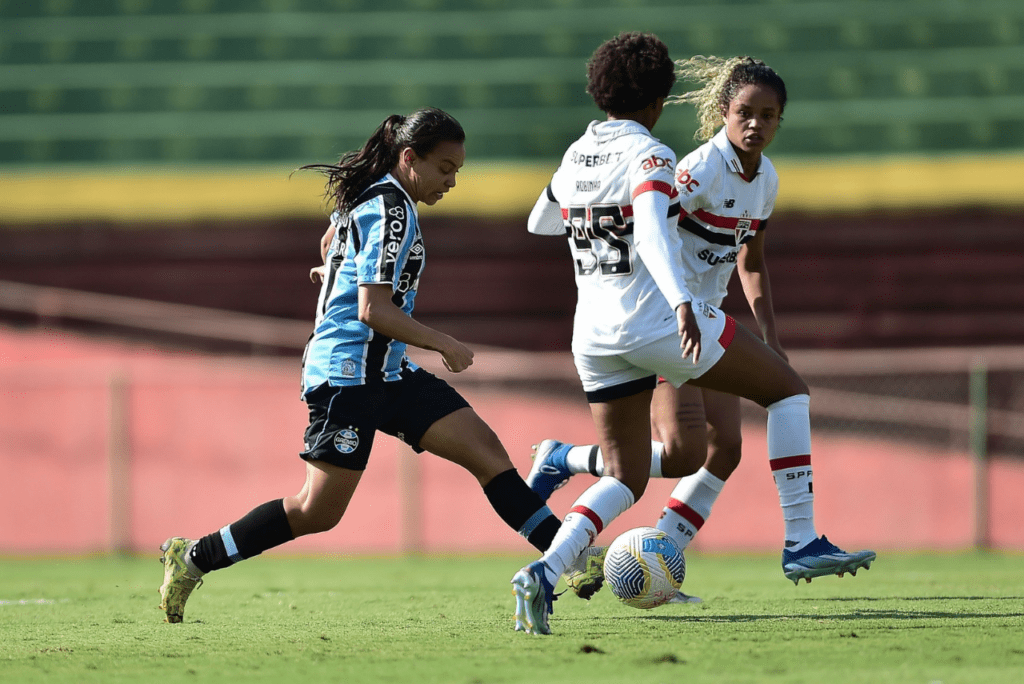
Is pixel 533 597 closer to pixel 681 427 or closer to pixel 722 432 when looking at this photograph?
pixel 681 427

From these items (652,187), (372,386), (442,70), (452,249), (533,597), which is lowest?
(533,597)

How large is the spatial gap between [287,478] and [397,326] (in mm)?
6935

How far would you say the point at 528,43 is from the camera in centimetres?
1512

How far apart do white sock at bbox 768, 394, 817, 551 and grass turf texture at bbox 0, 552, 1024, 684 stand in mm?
356

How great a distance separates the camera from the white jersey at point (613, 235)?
4320mm

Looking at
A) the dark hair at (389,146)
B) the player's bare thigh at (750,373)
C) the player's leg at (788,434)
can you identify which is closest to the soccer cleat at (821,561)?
the player's leg at (788,434)

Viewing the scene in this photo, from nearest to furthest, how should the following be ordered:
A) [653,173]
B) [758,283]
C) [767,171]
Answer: [653,173], [767,171], [758,283]

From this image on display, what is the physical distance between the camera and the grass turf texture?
3.58m

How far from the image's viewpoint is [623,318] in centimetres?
436

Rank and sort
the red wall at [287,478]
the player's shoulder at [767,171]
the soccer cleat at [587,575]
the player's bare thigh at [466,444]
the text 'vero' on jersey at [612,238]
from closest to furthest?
the text 'vero' on jersey at [612,238] → the player's bare thigh at [466,444] → the soccer cleat at [587,575] → the player's shoulder at [767,171] → the red wall at [287,478]

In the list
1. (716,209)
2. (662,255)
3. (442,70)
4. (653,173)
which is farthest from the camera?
(442,70)

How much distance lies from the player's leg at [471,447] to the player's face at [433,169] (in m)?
0.71

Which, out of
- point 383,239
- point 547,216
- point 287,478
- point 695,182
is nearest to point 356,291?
point 383,239

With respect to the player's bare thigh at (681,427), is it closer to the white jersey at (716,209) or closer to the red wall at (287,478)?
the white jersey at (716,209)
